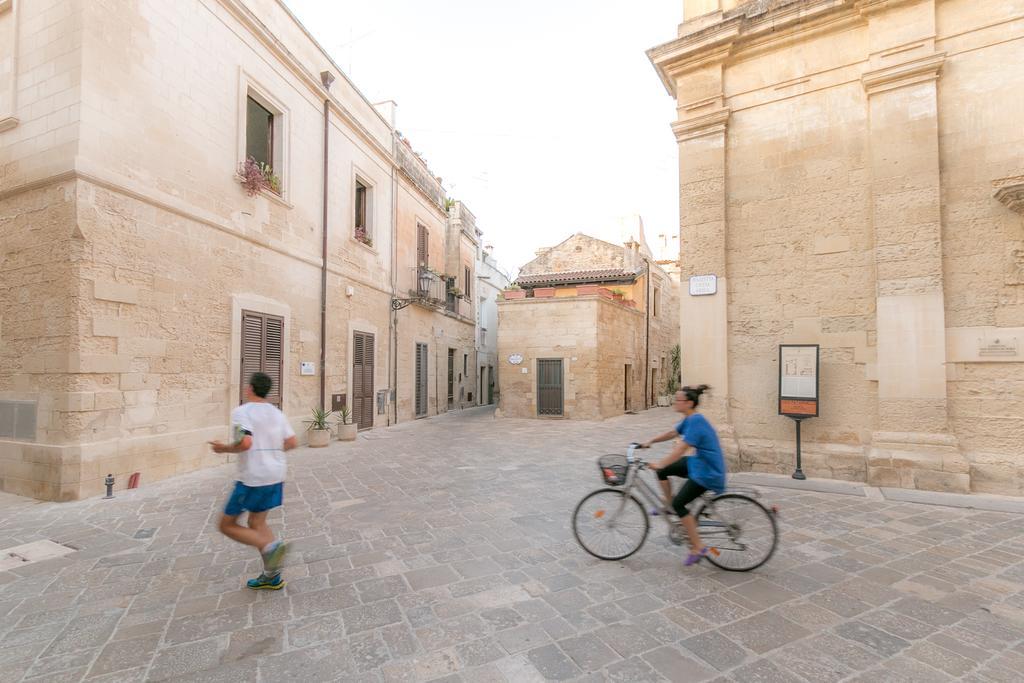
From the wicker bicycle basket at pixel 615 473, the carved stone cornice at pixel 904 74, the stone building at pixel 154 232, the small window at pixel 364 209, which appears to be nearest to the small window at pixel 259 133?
the stone building at pixel 154 232

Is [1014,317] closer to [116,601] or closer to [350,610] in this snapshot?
[350,610]

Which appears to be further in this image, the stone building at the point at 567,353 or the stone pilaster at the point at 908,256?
the stone building at the point at 567,353

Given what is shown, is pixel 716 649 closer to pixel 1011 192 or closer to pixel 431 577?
pixel 431 577

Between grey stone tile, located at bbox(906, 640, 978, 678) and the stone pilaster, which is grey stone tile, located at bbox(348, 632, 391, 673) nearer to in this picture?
grey stone tile, located at bbox(906, 640, 978, 678)

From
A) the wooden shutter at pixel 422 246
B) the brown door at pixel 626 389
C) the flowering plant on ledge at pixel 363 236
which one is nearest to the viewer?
the flowering plant on ledge at pixel 363 236

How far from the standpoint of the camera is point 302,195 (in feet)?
32.4

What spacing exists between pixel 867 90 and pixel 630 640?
7.40 metres

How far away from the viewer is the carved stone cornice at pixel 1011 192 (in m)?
5.31

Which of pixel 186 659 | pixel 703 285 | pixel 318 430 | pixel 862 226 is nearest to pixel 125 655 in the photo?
pixel 186 659

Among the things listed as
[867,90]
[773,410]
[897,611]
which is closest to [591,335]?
[773,410]

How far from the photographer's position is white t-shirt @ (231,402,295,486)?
3250 mm

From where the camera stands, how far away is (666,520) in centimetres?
383

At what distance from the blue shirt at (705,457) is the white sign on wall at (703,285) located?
163 inches

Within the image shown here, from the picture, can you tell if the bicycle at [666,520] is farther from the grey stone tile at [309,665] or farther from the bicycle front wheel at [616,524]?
the grey stone tile at [309,665]
